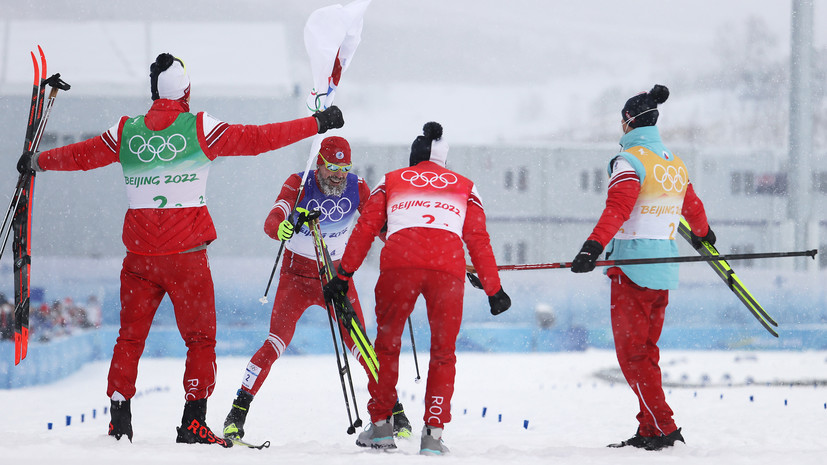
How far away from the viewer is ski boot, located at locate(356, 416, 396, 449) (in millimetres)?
3916

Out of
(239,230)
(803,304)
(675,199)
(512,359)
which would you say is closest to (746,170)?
(803,304)

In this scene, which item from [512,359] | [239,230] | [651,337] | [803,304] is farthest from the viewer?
[239,230]

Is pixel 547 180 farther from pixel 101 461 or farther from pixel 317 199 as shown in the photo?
pixel 101 461

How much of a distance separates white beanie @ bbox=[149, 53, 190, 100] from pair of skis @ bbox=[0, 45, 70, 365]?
0.56m

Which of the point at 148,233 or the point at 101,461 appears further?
the point at 148,233

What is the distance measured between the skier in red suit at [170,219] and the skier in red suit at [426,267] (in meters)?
0.55

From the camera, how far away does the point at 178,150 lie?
12.2 feet

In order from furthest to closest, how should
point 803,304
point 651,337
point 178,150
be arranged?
1. point 803,304
2. point 651,337
3. point 178,150

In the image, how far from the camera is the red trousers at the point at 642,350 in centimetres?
405

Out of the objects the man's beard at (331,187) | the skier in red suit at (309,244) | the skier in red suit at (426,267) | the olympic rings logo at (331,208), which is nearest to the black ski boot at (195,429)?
the skier in red suit at (309,244)

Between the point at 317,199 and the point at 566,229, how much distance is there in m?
19.5

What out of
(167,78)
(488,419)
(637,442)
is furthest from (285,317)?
(488,419)

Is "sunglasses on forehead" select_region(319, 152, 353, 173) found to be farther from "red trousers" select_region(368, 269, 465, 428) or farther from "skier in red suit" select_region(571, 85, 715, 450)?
"skier in red suit" select_region(571, 85, 715, 450)

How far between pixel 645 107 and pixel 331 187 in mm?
1810
